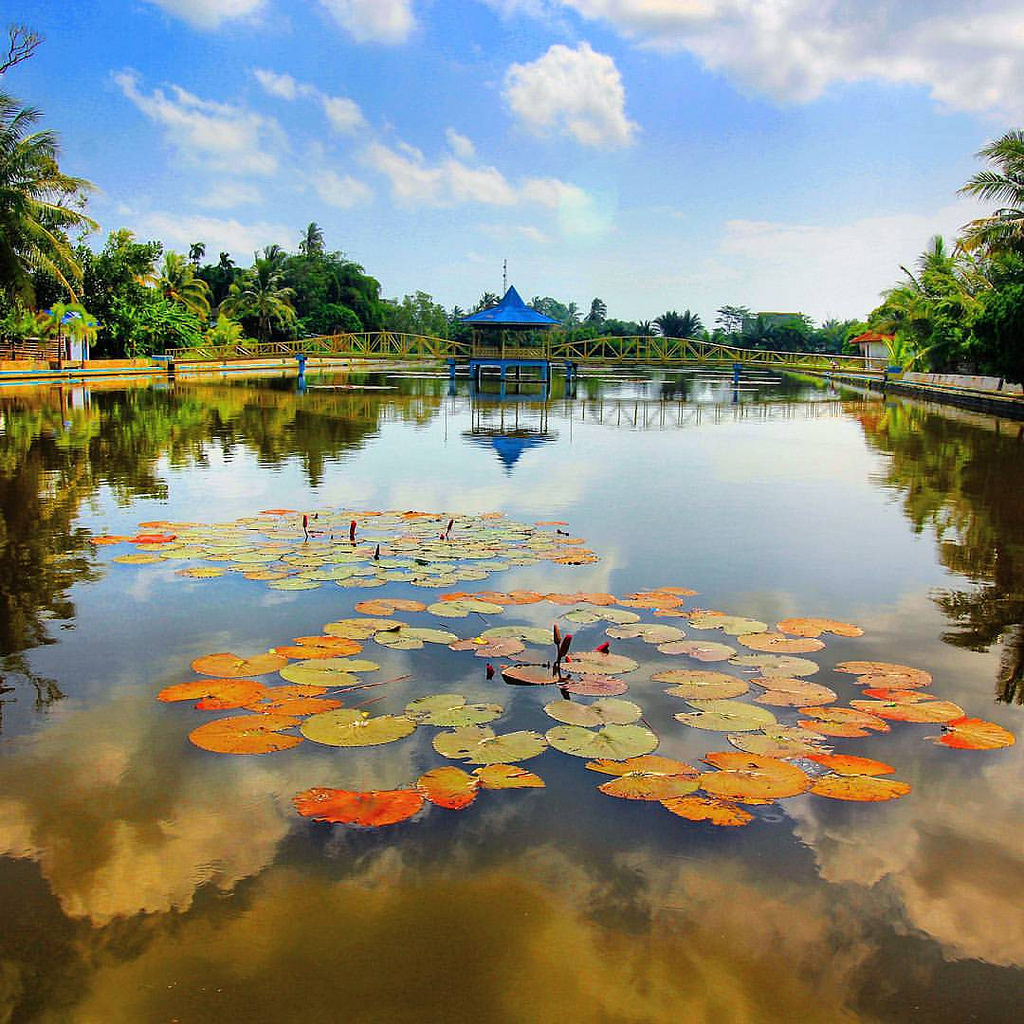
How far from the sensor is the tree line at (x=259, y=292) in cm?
2614

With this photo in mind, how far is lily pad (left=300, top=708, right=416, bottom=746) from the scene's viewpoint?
421 centimetres

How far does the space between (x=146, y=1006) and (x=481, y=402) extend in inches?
1163

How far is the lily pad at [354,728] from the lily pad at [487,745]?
195mm

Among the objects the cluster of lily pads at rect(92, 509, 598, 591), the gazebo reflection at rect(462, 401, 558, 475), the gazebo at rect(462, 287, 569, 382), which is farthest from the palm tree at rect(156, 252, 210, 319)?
the cluster of lily pads at rect(92, 509, 598, 591)

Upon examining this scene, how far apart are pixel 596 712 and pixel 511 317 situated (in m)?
38.2

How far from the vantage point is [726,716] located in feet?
14.8

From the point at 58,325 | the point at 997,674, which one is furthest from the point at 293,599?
the point at 58,325

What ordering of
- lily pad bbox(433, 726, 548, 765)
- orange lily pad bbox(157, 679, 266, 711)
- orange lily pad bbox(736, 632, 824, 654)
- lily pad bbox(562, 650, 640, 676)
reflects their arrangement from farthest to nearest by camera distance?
orange lily pad bbox(736, 632, 824, 654) → lily pad bbox(562, 650, 640, 676) → orange lily pad bbox(157, 679, 266, 711) → lily pad bbox(433, 726, 548, 765)

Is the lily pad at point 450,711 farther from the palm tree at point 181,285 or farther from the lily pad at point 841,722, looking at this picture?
the palm tree at point 181,285

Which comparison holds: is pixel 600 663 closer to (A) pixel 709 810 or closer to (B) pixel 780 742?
(B) pixel 780 742

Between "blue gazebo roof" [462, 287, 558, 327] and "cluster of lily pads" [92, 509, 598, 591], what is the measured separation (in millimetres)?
32265

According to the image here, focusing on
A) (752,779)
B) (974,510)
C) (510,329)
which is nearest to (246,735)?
(752,779)

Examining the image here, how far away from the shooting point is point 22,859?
3.39 metres

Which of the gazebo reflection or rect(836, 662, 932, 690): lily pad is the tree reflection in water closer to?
rect(836, 662, 932, 690): lily pad
